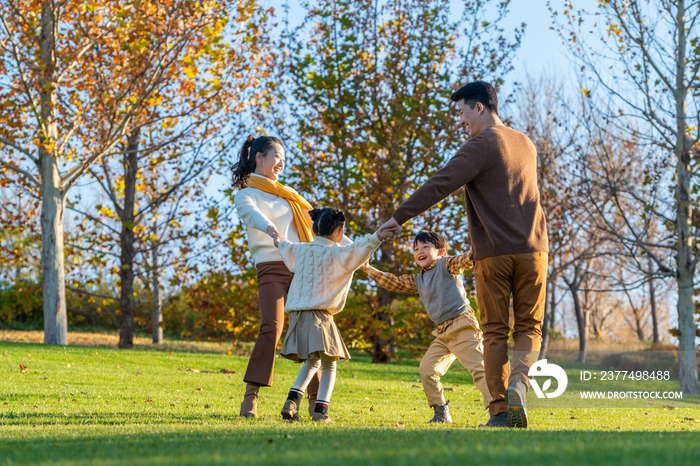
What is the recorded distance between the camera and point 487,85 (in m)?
4.38

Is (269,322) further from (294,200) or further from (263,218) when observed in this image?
(294,200)

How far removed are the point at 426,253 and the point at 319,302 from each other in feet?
3.66

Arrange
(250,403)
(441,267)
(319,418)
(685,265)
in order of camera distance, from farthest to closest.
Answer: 1. (685,265)
2. (441,267)
3. (250,403)
4. (319,418)

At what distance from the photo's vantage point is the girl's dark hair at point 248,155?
16.1 feet

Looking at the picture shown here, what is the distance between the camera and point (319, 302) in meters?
4.26

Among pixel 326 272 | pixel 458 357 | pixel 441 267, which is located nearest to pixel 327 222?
pixel 326 272

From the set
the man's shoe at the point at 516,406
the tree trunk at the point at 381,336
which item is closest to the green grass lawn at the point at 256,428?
the man's shoe at the point at 516,406

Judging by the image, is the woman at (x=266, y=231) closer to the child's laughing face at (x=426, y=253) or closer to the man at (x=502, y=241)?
the child's laughing face at (x=426, y=253)

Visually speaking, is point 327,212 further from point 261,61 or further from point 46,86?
point 261,61

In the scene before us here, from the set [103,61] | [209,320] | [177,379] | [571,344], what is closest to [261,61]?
[103,61]

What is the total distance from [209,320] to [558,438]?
511 inches

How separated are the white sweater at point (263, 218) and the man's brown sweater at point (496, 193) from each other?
112 cm

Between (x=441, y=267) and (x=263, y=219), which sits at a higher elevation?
(x=263, y=219)

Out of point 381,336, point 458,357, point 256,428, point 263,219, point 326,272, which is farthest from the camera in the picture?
point 381,336
